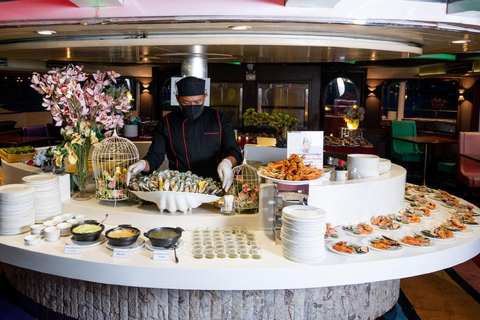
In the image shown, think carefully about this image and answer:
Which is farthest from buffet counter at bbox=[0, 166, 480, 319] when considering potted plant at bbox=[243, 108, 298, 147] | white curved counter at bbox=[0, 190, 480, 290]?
potted plant at bbox=[243, 108, 298, 147]

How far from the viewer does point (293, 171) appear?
2797 mm

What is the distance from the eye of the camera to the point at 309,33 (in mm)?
4059

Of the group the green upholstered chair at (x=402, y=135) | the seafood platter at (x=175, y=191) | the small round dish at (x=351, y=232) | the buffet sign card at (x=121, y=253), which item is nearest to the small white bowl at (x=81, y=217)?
the seafood platter at (x=175, y=191)

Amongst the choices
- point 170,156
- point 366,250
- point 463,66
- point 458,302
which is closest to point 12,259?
point 170,156

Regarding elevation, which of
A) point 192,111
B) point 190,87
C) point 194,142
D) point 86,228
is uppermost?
point 190,87

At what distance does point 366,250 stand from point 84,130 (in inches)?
88.5

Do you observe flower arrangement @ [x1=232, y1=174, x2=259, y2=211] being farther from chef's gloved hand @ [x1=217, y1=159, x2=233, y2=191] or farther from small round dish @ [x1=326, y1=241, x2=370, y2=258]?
small round dish @ [x1=326, y1=241, x2=370, y2=258]

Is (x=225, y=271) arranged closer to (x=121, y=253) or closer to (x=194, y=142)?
(x=121, y=253)

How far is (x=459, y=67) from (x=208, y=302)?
8.78 m

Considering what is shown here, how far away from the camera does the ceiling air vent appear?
8.98m

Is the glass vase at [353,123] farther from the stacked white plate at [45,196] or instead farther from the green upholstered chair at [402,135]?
the stacked white plate at [45,196]

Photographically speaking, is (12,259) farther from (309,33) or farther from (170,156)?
(309,33)

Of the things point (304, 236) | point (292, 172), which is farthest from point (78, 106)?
point (304, 236)

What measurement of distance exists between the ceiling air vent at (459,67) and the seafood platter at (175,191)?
7995 mm
